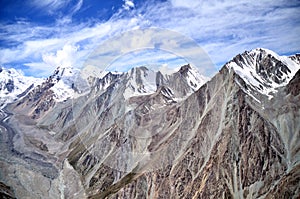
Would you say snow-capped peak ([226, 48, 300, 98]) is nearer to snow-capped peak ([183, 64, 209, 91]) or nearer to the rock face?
the rock face

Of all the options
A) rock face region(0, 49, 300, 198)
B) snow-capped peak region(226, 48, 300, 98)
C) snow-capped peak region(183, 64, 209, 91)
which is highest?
snow-capped peak region(183, 64, 209, 91)

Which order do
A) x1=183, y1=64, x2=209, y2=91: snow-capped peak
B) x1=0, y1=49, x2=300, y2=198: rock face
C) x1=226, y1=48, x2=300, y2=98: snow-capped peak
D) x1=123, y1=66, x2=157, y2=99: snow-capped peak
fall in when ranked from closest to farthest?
1. x1=0, y1=49, x2=300, y2=198: rock face
2. x1=226, y1=48, x2=300, y2=98: snow-capped peak
3. x1=183, y1=64, x2=209, y2=91: snow-capped peak
4. x1=123, y1=66, x2=157, y2=99: snow-capped peak

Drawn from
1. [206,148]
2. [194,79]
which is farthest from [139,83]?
[206,148]

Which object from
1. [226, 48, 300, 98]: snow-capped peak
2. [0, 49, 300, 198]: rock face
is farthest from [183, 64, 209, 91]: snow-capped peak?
[226, 48, 300, 98]: snow-capped peak

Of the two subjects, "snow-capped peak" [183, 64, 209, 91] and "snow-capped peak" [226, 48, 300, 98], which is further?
"snow-capped peak" [183, 64, 209, 91]

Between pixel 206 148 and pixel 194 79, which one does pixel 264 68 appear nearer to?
pixel 206 148

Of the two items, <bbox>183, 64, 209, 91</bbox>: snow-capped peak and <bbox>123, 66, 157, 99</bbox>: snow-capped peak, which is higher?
<bbox>123, 66, 157, 99</bbox>: snow-capped peak

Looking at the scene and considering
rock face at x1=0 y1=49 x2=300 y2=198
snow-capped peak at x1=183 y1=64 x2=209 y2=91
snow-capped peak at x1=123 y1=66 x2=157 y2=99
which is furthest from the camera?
snow-capped peak at x1=123 y1=66 x2=157 y2=99
